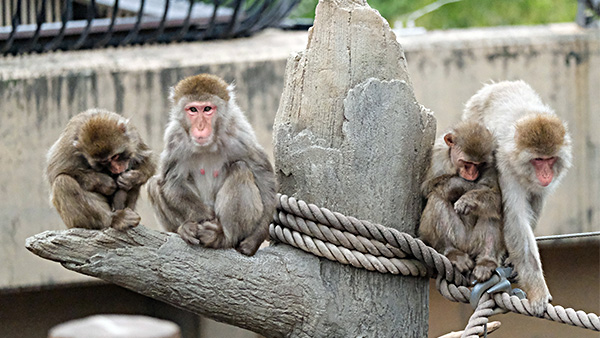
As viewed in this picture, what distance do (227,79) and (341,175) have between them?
101 inches

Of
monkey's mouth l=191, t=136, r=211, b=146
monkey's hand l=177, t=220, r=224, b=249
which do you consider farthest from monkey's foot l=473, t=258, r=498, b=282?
monkey's mouth l=191, t=136, r=211, b=146

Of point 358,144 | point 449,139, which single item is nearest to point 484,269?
point 449,139

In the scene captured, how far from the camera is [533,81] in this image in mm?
5926

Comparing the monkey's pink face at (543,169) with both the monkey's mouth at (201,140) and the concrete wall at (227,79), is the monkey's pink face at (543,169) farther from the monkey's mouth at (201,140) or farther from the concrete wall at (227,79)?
the concrete wall at (227,79)

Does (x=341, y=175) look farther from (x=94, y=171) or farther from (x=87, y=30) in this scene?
(x=87, y=30)

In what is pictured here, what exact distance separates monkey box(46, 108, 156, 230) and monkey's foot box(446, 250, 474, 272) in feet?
4.37

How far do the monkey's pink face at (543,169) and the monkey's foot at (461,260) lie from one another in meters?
0.44

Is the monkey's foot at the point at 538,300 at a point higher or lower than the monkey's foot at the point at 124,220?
lower

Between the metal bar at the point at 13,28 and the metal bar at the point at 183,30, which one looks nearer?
the metal bar at the point at 13,28

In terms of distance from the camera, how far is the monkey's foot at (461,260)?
122 inches

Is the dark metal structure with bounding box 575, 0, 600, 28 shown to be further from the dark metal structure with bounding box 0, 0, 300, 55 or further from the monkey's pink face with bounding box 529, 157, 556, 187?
the monkey's pink face with bounding box 529, 157, 556, 187

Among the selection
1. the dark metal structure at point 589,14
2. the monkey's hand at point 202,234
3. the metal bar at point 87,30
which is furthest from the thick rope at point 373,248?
the dark metal structure at point 589,14

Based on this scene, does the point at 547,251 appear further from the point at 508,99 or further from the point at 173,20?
the point at 173,20

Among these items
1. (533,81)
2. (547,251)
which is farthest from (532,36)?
(547,251)
